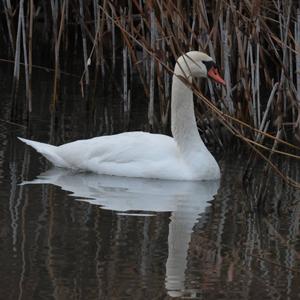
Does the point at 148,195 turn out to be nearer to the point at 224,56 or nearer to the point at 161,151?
the point at 161,151

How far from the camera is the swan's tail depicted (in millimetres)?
9305

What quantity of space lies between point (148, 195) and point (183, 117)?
1089 mm

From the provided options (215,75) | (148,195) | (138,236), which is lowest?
(138,236)

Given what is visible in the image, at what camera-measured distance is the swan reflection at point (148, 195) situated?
293 inches

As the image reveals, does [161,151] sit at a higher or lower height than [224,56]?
lower

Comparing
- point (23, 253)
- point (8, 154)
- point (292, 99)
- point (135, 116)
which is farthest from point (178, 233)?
point (135, 116)

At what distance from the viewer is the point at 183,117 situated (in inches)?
368

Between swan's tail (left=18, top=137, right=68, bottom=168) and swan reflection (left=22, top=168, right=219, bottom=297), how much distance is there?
75 millimetres

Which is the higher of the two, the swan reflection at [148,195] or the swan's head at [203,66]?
the swan's head at [203,66]

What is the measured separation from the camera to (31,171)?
29.9 feet

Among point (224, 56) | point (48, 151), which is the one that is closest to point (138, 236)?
point (48, 151)

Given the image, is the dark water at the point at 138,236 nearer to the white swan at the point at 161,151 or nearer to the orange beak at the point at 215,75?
the white swan at the point at 161,151

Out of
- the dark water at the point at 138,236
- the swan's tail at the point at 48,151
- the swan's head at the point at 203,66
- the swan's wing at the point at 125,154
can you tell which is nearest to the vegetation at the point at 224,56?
the swan's head at the point at 203,66

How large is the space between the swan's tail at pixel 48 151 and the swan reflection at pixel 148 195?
8 cm
